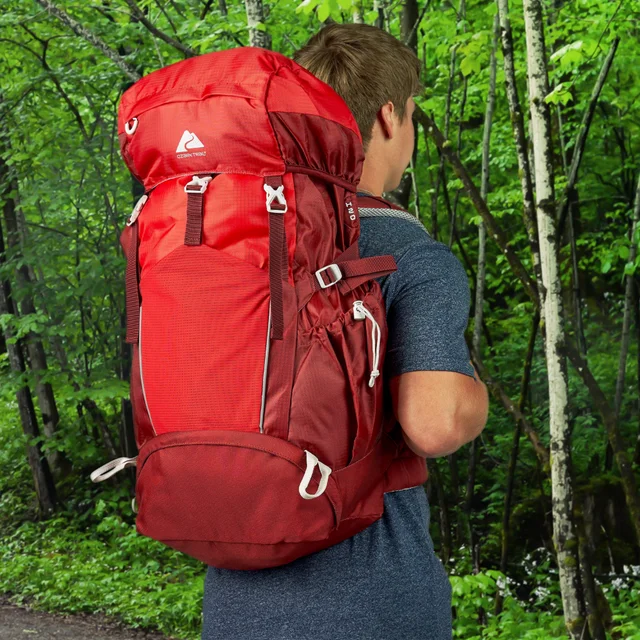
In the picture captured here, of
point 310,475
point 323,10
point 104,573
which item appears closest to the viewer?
point 310,475

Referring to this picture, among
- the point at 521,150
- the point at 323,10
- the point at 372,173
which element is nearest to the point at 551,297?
the point at 521,150

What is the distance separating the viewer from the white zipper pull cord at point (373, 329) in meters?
1.14

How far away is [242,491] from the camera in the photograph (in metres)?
1.11

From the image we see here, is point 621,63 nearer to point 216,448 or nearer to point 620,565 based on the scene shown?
point 620,565

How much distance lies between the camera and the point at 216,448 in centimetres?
112

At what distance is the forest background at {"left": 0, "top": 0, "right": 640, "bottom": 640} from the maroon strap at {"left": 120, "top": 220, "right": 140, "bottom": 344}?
8.46ft

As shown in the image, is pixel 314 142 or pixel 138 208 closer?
pixel 314 142

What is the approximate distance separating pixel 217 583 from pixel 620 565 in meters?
5.78

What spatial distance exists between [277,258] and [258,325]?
10 centimetres

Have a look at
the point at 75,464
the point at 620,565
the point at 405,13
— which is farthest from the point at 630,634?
the point at 75,464

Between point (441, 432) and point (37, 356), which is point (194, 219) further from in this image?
point (37, 356)

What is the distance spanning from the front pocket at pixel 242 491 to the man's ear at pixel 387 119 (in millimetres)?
557

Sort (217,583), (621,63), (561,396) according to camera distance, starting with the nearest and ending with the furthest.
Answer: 1. (217,583)
2. (561,396)
3. (621,63)

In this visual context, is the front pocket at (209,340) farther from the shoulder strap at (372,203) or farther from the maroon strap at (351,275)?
the shoulder strap at (372,203)
